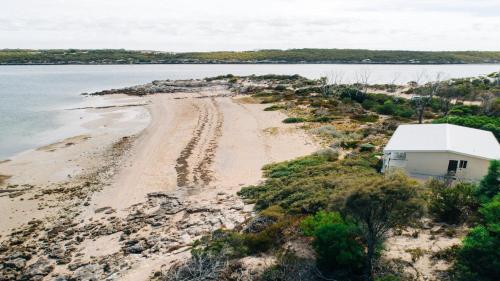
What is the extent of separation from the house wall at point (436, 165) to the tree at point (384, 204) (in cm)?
1030

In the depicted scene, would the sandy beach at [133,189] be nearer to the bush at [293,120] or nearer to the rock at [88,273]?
the rock at [88,273]

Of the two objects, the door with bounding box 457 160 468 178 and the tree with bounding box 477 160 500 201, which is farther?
the door with bounding box 457 160 468 178

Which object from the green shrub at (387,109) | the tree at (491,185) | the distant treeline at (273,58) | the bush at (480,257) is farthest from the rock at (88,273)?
the distant treeline at (273,58)

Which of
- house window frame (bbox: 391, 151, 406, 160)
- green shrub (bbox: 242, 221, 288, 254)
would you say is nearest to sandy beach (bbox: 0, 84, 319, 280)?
green shrub (bbox: 242, 221, 288, 254)

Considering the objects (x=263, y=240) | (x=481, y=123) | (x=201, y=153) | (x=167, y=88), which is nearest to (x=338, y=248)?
(x=263, y=240)

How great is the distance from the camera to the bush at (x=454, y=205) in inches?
569

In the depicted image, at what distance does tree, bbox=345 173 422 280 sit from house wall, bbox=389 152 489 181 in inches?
406

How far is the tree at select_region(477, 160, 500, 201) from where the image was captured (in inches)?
583

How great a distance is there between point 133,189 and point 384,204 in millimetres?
15405

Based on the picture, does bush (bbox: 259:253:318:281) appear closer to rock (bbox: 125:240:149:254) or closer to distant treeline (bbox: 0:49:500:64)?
rock (bbox: 125:240:149:254)

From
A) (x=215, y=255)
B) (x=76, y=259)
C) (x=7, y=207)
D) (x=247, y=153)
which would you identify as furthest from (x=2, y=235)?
(x=247, y=153)

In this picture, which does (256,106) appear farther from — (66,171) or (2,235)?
(2,235)

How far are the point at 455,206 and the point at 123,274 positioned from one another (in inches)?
470

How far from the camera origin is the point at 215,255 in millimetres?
12695
